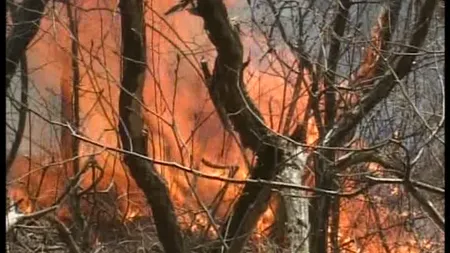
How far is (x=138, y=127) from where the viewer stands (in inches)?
42.5

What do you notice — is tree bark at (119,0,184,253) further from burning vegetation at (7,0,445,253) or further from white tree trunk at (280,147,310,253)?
white tree trunk at (280,147,310,253)

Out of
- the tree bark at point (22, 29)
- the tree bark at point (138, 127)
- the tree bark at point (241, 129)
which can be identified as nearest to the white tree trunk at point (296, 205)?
the tree bark at point (241, 129)

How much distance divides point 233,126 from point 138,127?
150 mm

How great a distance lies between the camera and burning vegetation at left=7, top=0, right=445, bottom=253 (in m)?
1.06

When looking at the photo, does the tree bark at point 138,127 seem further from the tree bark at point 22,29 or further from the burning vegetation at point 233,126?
the tree bark at point 22,29

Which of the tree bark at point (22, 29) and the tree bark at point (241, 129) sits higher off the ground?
the tree bark at point (22, 29)

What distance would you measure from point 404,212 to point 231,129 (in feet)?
0.99

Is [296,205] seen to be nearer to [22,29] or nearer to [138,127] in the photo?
[138,127]

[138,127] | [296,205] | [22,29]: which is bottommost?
[296,205]

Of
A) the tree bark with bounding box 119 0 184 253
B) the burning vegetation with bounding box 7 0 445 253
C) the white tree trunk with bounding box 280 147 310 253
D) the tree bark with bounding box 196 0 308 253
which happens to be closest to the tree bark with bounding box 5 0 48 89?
the burning vegetation with bounding box 7 0 445 253

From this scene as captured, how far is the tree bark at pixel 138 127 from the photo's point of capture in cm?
107

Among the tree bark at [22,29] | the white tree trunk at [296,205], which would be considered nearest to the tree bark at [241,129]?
the white tree trunk at [296,205]

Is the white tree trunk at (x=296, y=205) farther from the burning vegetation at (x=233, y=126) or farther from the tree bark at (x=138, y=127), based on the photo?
the tree bark at (x=138, y=127)

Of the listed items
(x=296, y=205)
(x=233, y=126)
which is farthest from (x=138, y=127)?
(x=296, y=205)
